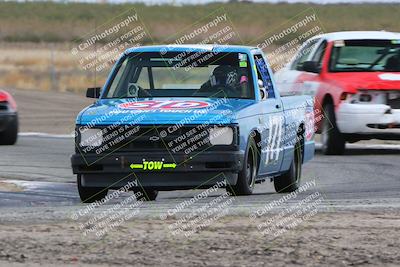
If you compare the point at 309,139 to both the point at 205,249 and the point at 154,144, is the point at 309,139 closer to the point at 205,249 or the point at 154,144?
A: the point at 154,144

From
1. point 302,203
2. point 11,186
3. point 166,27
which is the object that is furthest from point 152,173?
point 166,27

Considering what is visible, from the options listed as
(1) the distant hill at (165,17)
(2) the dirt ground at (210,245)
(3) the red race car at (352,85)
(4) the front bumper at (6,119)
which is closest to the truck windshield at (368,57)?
(3) the red race car at (352,85)

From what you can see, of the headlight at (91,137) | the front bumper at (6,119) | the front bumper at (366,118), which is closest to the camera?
the headlight at (91,137)

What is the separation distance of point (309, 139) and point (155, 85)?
247 centimetres

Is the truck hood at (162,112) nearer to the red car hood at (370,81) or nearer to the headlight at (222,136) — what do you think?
the headlight at (222,136)

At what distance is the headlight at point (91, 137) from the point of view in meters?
11.2

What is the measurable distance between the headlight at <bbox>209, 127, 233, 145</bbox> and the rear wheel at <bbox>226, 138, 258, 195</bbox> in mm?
305

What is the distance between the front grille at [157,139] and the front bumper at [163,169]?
60 millimetres

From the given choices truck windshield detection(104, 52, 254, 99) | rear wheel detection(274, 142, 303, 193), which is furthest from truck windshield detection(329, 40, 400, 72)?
truck windshield detection(104, 52, 254, 99)

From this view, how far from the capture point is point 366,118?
56.4 feet

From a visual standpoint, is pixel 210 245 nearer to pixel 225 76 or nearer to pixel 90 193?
pixel 90 193

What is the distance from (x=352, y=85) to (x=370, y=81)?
25cm

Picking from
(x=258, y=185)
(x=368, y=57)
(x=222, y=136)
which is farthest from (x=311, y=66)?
(x=222, y=136)

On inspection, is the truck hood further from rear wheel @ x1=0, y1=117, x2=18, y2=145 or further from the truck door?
rear wheel @ x1=0, y1=117, x2=18, y2=145
